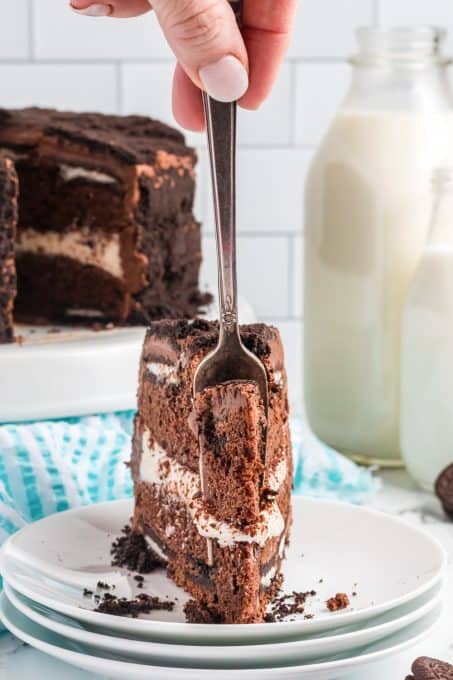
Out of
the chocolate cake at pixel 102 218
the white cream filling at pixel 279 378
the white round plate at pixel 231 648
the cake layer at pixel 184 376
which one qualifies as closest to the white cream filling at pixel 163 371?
the cake layer at pixel 184 376

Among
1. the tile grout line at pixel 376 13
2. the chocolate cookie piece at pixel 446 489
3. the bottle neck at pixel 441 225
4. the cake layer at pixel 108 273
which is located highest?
the tile grout line at pixel 376 13

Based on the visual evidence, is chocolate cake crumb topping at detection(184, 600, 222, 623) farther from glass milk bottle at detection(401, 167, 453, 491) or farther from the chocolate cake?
the chocolate cake

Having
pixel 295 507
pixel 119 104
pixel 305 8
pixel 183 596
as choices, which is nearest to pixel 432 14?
pixel 305 8

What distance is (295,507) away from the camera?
1651mm

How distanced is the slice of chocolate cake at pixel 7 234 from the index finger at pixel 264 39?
64cm

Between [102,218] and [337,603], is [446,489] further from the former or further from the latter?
[102,218]

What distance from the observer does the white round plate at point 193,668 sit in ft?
3.71

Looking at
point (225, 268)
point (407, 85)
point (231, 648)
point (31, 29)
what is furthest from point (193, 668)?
point (31, 29)

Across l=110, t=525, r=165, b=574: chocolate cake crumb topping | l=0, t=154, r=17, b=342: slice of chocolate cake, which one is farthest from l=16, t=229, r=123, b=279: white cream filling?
l=110, t=525, r=165, b=574: chocolate cake crumb topping

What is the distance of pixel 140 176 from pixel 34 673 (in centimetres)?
112

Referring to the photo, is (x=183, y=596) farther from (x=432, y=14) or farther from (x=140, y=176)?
(x=432, y=14)

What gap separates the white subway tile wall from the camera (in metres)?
2.75

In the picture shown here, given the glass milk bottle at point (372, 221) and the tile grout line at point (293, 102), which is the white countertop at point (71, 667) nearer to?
the glass milk bottle at point (372, 221)

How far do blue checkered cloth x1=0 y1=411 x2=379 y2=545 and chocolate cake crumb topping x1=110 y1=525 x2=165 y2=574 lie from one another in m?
0.15
